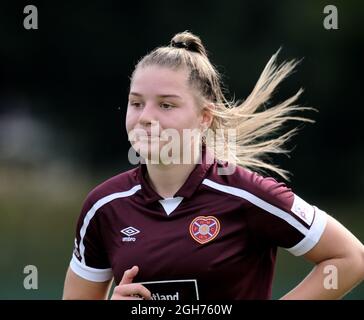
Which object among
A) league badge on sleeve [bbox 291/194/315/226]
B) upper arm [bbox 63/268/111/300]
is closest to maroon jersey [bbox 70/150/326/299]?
league badge on sleeve [bbox 291/194/315/226]

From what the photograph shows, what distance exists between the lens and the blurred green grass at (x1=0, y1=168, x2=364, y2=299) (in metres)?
7.37

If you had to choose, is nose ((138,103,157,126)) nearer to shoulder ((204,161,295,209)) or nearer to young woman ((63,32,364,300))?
young woman ((63,32,364,300))

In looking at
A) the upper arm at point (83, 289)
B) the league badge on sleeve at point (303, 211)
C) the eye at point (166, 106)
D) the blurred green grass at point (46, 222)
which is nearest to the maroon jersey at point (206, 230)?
the league badge on sleeve at point (303, 211)

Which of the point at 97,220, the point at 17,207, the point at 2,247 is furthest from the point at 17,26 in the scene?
the point at 97,220

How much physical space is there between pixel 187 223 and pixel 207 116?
466 mm

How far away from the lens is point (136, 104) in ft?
9.95

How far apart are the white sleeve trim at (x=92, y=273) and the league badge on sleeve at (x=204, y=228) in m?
0.41

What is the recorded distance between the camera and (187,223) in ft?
9.98

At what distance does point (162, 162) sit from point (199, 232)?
0.96 ft

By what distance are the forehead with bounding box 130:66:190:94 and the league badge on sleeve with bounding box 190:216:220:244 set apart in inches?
18.8

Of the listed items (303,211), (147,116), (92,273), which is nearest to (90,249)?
(92,273)

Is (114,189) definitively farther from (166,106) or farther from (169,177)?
(166,106)

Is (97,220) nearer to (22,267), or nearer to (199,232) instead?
(199,232)

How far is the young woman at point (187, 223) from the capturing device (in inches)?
117
